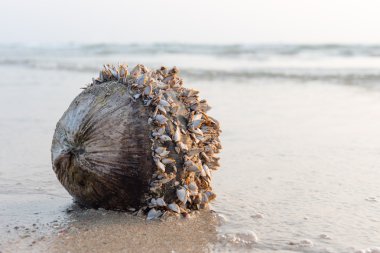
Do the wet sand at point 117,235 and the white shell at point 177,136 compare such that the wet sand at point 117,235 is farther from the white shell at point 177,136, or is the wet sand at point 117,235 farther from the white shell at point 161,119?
the white shell at point 161,119

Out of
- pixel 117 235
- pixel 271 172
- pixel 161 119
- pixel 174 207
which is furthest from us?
pixel 271 172

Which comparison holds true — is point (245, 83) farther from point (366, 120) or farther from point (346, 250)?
point (346, 250)

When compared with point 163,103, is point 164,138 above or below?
below

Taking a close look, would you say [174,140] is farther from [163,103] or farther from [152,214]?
[152,214]

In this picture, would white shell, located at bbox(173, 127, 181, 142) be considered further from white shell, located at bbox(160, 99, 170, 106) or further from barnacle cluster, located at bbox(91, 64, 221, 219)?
white shell, located at bbox(160, 99, 170, 106)

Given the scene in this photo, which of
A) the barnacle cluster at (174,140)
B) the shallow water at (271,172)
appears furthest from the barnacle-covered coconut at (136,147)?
the shallow water at (271,172)

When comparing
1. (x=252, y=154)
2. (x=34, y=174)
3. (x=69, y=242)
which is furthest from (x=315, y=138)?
(x=69, y=242)

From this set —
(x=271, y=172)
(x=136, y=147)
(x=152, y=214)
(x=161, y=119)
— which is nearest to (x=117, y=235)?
(x=152, y=214)
